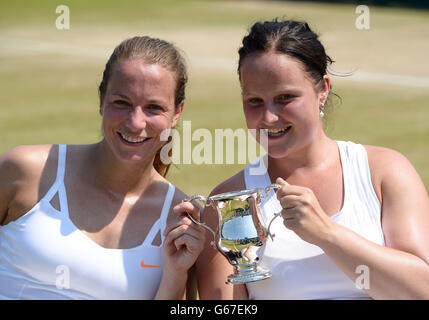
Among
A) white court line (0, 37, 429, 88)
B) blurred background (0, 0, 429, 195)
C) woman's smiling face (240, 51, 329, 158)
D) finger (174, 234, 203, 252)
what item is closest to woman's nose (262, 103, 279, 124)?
woman's smiling face (240, 51, 329, 158)

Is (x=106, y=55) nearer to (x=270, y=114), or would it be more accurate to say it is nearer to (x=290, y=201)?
(x=270, y=114)

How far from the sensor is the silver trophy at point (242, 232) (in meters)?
3.06

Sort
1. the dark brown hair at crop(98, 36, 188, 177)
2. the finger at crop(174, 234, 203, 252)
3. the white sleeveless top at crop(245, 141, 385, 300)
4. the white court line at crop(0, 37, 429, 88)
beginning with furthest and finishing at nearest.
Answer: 1. the white court line at crop(0, 37, 429, 88)
2. the dark brown hair at crop(98, 36, 188, 177)
3. the white sleeveless top at crop(245, 141, 385, 300)
4. the finger at crop(174, 234, 203, 252)

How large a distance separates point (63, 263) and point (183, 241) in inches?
20.3

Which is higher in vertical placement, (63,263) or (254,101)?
(254,101)

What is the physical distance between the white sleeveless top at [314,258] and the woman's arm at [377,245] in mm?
91

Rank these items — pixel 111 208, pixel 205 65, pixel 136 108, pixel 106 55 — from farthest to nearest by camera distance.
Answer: pixel 106 55 < pixel 205 65 < pixel 111 208 < pixel 136 108

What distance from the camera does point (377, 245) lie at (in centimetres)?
301

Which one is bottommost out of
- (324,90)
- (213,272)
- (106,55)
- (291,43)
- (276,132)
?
(213,272)

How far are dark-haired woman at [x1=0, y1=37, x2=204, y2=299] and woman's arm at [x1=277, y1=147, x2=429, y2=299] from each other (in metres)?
0.43

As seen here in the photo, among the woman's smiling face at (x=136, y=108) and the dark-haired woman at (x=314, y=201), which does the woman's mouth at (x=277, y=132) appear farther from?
the woman's smiling face at (x=136, y=108)

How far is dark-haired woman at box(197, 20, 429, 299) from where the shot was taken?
2980 millimetres

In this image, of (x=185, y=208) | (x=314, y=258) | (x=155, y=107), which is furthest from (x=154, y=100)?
(x=314, y=258)

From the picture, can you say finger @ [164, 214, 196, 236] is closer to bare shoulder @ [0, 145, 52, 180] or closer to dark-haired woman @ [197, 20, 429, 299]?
dark-haired woman @ [197, 20, 429, 299]
